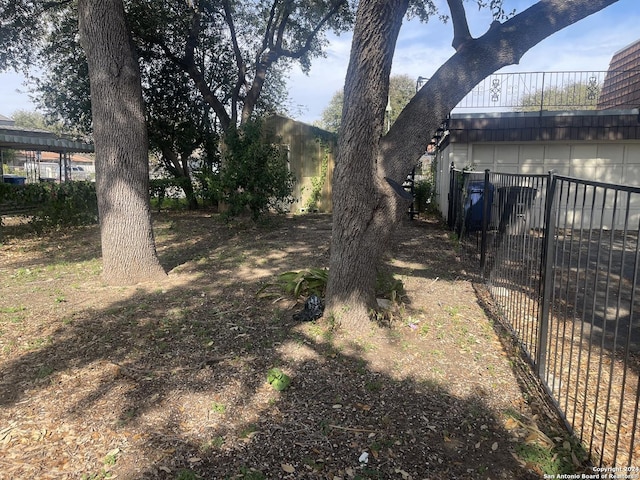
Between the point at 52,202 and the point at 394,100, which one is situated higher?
the point at 394,100

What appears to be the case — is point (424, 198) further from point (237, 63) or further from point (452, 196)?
point (237, 63)

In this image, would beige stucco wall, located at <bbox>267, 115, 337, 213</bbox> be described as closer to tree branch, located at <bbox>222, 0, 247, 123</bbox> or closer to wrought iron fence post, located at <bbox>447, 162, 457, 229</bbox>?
tree branch, located at <bbox>222, 0, 247, 123</bbox>

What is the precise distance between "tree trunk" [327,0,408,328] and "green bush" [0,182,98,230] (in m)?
8.75

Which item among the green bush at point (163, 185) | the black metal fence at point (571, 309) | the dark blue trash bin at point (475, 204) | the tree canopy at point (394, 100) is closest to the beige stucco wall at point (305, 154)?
the green bush at point (163, 185)

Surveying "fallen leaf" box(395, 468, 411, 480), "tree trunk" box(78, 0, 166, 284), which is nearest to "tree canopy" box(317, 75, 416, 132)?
"tree trunk" box(78, 0, 166, 284)

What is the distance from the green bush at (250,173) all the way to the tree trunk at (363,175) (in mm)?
6345

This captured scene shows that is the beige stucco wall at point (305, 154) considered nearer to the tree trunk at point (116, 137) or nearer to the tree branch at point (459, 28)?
the tree trunk at point (116, 137)

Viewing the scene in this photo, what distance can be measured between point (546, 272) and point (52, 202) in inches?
419

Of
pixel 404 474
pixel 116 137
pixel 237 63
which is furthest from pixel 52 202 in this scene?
pixel 404 474

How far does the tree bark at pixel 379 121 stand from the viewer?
3.88 m

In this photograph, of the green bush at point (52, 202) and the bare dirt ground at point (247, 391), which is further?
the green bush at point (52, 202)

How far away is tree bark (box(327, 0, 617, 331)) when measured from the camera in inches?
153

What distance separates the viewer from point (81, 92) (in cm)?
1330

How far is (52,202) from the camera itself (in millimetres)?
10680
